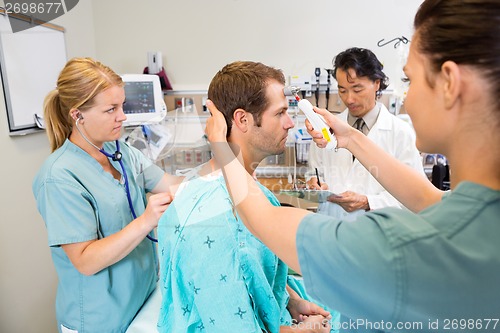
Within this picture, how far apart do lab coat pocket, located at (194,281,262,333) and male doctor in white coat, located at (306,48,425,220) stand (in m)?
0.78

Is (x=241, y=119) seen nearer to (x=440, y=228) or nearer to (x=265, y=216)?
(x=265, y=216)

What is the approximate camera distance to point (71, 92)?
1.09 m

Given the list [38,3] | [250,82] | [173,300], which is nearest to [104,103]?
[250,82]

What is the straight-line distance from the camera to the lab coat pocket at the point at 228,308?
0.81m

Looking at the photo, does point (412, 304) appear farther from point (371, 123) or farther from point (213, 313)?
point (371, 123)

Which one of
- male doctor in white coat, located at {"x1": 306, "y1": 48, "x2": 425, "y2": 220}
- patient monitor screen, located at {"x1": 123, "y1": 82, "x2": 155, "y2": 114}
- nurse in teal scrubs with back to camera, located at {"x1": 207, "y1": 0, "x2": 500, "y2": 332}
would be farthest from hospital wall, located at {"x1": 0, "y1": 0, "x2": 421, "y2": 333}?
nurse in teal scrubs with back to camera, located at {"x1": 207, "y1": 0, "x2": 500, "y2": 332}

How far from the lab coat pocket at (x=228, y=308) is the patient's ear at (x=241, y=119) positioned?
1.50 ft

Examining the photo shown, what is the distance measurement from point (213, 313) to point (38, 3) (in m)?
1.88

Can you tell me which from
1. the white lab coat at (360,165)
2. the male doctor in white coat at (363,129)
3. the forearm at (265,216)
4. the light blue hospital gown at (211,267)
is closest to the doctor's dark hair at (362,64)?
the male doctor in white coat at (363,129)

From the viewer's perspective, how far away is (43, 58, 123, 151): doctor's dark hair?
1.09 m

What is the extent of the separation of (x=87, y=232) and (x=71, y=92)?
460 mm

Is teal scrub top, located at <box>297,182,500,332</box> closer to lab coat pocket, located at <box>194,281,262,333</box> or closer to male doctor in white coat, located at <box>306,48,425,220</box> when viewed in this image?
lab coat pocket, located at <box>194,281,262,333</box>

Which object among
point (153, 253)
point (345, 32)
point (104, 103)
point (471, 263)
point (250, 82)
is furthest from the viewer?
point (345, 32)

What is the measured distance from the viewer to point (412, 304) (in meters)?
0.43
